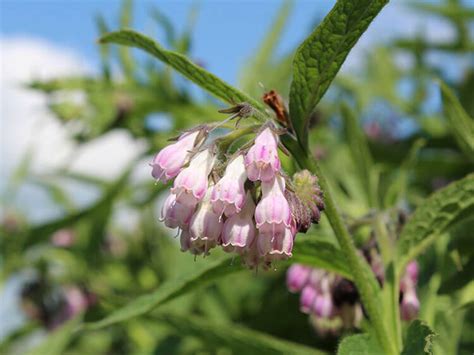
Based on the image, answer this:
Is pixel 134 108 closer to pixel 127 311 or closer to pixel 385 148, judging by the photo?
pixel 385 148

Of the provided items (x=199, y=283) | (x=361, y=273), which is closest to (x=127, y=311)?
(x=199, y=283)

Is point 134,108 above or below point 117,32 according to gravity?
above

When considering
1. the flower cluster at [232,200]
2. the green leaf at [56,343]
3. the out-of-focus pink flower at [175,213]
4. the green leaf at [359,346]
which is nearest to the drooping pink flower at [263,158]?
the flower cluster at [232,200]

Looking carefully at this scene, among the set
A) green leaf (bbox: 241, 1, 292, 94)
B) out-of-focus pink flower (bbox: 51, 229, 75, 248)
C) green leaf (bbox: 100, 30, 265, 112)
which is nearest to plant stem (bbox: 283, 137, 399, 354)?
green leaf (bbox: 100, 30, 265, 112)

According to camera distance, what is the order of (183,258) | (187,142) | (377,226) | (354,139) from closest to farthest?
(187,142) → (377,226) → (354,139) → (183,258)

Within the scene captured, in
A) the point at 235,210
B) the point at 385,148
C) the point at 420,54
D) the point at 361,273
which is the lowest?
the point at 361,273

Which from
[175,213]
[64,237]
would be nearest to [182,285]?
[175,213]

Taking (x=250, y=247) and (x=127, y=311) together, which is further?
(x=127, y=311)
